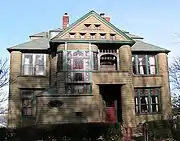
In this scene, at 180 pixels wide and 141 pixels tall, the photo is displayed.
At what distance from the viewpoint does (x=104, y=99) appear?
2984 centimetres

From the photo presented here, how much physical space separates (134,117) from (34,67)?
11.1 meters

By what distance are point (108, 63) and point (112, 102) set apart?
13.1 ft

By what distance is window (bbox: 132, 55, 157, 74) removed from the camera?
3047cm

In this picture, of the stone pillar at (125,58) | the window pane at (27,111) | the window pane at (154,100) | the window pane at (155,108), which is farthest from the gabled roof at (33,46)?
the window pane at (155,108)

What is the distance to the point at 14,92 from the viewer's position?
94.7 ft

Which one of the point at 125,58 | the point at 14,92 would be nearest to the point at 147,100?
the point at 125,58

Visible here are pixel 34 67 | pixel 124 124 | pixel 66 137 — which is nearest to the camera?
pixel 66 137

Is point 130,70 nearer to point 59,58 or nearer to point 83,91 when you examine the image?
point 83,91

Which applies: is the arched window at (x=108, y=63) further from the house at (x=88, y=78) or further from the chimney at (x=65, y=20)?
the chimney at (x=65, y=20)

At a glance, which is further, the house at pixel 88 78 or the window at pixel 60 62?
the window at pixel 60 62

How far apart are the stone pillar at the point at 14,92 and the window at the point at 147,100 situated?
11.7 meters

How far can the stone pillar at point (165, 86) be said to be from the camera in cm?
2967

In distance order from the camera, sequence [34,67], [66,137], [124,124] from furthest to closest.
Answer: [34,67], [124,124], [66,137]

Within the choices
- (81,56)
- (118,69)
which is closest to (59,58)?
(81,56)
